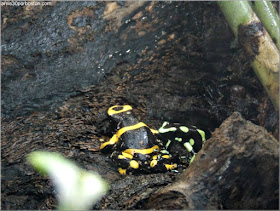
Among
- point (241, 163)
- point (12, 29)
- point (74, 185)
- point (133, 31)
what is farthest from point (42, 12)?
point (241, 163)

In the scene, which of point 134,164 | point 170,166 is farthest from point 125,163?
point 170,166

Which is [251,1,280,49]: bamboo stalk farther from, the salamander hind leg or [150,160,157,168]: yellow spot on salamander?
the salamander hind leg

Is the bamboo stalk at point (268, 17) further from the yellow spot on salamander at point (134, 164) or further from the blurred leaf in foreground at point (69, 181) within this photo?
the blurred leaf in foreground at point (69, 181)

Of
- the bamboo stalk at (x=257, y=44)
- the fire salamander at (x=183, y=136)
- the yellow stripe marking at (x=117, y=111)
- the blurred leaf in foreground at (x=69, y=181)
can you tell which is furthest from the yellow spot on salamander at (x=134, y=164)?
the bamboo stalk at (x=257, y=44)

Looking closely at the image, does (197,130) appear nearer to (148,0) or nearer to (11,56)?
(148,0)

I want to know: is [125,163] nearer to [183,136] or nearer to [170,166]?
[170,166]
